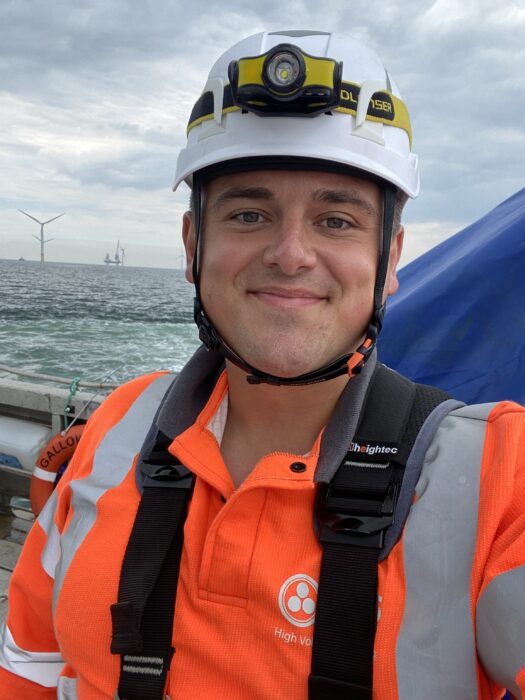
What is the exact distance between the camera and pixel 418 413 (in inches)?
59.4

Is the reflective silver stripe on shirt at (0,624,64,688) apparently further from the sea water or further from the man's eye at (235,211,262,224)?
the sea water

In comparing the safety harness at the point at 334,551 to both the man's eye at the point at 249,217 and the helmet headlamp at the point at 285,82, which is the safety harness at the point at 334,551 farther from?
the helmet headlamp at the point at 285,82

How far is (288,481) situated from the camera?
1396 mm

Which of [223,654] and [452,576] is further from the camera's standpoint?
[223,654]

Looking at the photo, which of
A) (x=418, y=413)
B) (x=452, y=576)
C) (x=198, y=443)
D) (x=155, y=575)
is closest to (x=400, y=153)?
(x=418, y=413)

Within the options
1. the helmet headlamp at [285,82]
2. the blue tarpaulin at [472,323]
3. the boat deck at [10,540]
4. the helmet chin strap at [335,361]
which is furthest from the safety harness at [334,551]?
the boat deck at [10,540]

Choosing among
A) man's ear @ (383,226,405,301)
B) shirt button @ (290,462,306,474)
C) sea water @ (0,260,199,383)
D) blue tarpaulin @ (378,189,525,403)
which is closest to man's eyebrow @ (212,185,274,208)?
man's ear @ (383,226,405,301)

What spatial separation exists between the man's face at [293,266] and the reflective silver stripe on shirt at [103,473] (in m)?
0.46

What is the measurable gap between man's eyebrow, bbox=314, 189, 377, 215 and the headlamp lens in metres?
0.30

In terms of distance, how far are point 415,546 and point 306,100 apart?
3.96 feet

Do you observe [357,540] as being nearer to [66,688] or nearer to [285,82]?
[66,688]

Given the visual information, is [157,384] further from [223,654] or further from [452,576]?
[452,576]

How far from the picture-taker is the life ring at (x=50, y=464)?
388cm

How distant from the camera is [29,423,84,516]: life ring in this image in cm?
388
